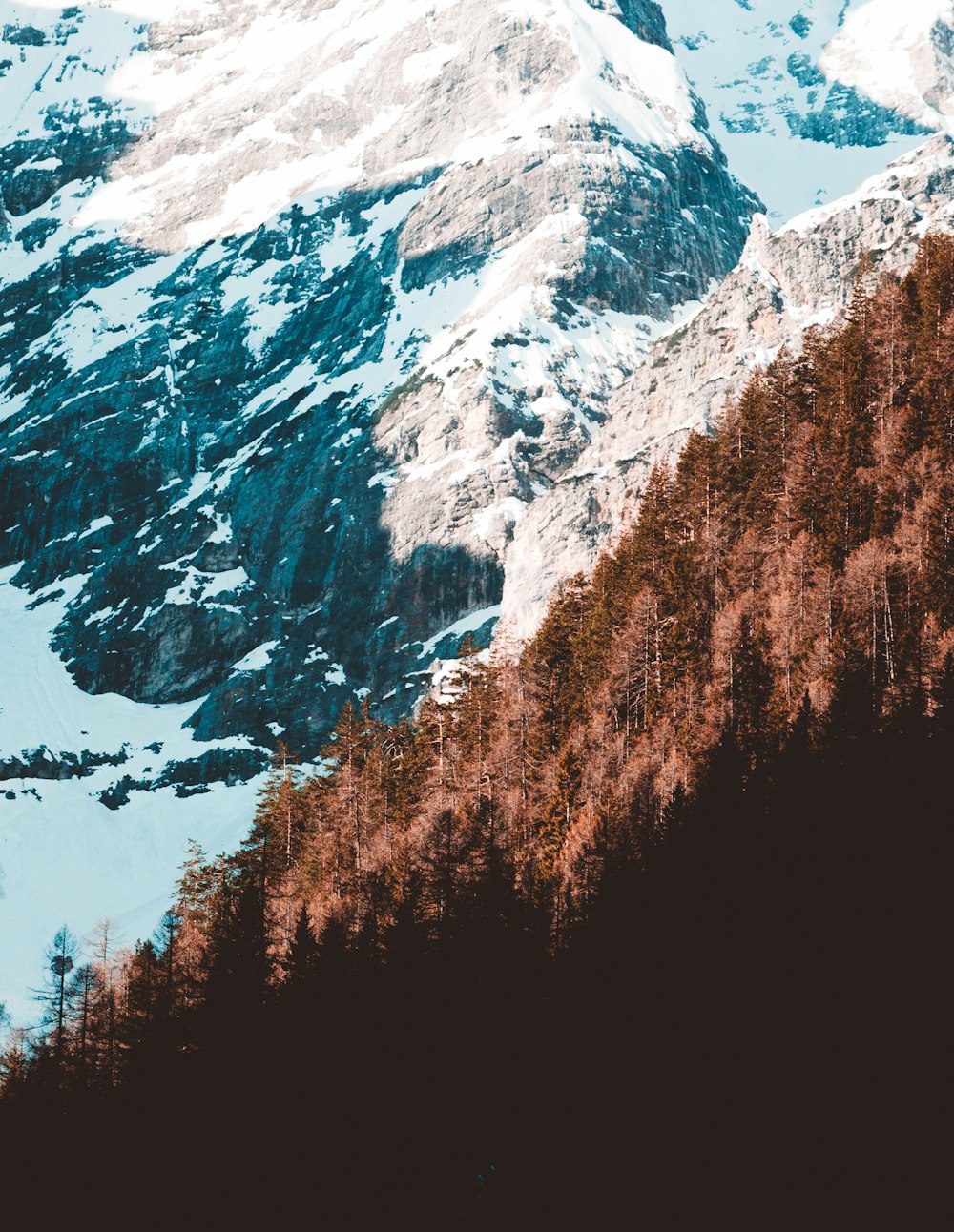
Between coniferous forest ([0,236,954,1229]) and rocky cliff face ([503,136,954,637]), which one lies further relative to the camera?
rocky cliff face ([503,136,954,637])

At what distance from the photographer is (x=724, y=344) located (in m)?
157

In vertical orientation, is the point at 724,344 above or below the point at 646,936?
above

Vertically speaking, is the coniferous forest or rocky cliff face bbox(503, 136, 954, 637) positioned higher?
rocky cliff face bbox(503, 136, 954, 637)

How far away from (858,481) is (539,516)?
104 meters

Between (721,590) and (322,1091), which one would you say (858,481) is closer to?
(721,590)

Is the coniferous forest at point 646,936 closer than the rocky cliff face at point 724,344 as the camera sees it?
Yes

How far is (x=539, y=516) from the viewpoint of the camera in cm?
16575

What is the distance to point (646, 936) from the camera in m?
44.9

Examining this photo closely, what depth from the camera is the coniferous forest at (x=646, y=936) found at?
36500mm

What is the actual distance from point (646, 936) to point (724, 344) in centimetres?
12365

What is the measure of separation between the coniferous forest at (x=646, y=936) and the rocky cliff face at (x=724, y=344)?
79.4 metres

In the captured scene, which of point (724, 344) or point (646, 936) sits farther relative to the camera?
point (724, 344)

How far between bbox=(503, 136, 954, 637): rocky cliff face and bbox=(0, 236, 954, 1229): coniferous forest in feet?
261

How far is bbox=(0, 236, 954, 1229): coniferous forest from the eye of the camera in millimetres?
36500
